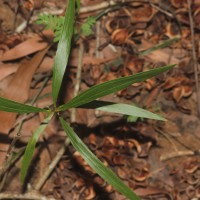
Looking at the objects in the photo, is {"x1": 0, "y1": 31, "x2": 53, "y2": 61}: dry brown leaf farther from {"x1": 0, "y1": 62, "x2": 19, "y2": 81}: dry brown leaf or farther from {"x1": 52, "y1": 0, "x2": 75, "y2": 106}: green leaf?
{"x1": 52, "y1": 0, "x2": 75, "y2": 106}: green leaf

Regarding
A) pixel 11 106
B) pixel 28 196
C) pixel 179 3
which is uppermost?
pixel 179 3

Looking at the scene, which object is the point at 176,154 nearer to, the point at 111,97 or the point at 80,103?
the point at 111,97

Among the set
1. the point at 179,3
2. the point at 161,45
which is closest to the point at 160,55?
the point at 161,45

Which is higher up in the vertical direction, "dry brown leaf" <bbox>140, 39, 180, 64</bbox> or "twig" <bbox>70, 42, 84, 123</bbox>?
"dry brown leaf" <bbox>140, 39, 180, 64</bbox>

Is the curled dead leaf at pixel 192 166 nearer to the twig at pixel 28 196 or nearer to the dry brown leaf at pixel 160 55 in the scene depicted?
the dry brown leaf at pixel 160 55

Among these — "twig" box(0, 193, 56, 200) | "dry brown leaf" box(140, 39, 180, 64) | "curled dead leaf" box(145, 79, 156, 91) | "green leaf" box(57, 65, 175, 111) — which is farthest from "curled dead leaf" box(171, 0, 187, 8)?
"twig" box(0, 193, 56, 200)

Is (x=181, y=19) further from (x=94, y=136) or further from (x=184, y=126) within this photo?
(x=94, y=136)

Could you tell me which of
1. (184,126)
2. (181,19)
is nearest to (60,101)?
(184,126)
